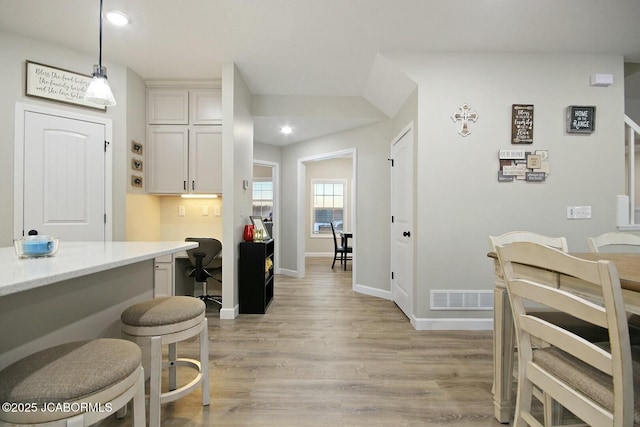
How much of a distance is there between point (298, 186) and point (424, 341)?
134 inches

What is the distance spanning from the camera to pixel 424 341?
2547mm

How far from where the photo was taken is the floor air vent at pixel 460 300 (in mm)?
2824

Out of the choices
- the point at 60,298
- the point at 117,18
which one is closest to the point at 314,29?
the point at 117,18

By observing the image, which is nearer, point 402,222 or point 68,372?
point 68,372

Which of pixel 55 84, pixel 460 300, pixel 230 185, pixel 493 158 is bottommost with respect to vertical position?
pixel 460 300

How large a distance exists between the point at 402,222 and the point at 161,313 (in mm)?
2686

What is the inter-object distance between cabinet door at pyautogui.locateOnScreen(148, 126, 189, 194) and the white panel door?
19.9 inches

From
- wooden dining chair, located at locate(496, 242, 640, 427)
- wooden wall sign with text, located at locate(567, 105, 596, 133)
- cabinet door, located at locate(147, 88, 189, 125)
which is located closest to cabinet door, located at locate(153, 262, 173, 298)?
cabinet door, located at locate(147, 88, 189, 125)

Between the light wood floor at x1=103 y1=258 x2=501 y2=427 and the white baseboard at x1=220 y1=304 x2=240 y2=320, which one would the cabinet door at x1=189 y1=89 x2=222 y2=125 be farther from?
the light wood floor at x1=103 y1=258 x2=501 y2=427

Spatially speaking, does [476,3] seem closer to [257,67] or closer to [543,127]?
[543,127]

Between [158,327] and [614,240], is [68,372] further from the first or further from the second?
[614,240]

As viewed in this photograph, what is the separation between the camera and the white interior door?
3.10m

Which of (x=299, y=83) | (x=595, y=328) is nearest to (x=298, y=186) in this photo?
(x=299, y=83)

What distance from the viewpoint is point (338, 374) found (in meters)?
2.00
